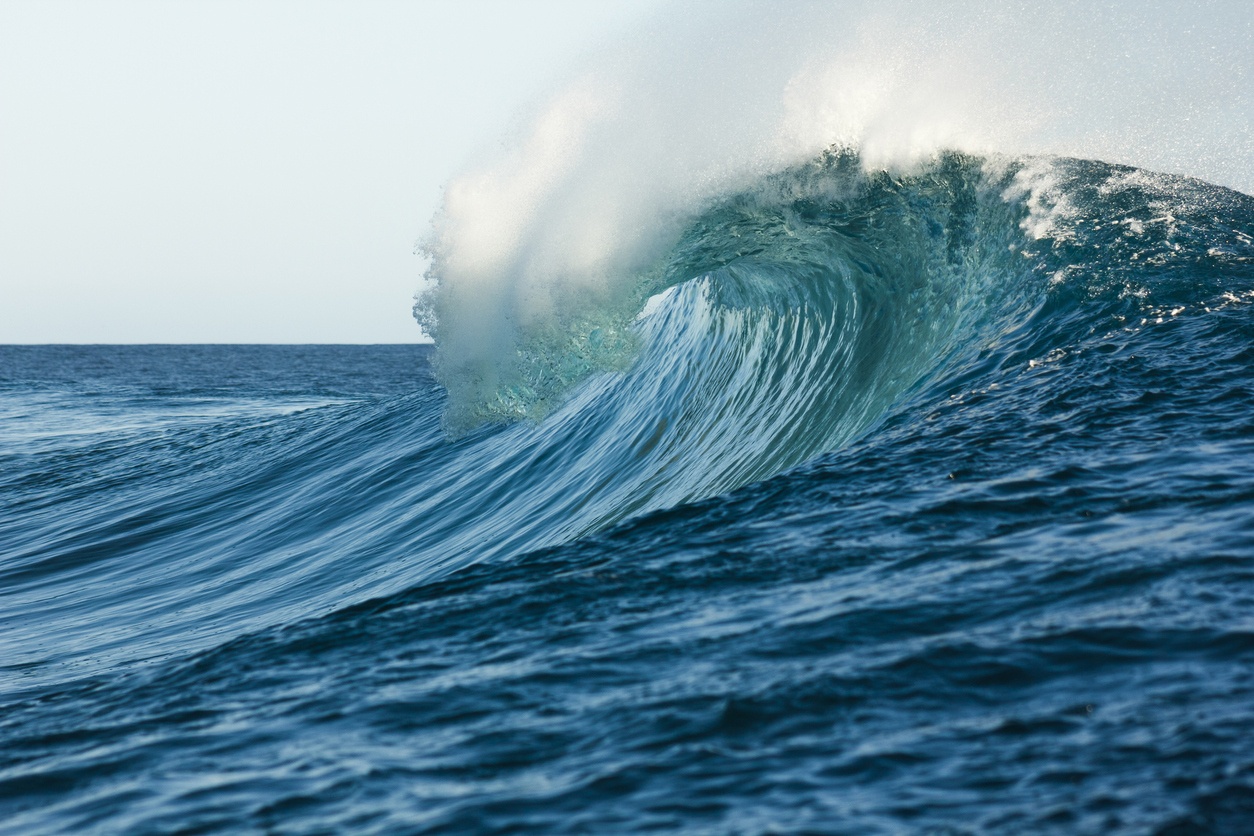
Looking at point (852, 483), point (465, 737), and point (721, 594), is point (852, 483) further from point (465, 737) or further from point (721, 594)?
point (465, 737)

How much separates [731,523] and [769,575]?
2.82 ft

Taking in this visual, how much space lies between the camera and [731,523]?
15.2ft

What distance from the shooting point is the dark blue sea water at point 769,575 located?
2.42m

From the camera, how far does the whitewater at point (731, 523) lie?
248 cm

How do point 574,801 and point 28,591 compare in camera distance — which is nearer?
point 574,801

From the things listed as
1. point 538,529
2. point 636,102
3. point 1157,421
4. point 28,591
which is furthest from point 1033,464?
point 28,591

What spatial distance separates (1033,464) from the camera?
4.27m

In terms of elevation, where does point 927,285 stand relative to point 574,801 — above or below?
above

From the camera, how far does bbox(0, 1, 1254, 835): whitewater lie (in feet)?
8.14

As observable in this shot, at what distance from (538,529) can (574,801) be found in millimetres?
4489

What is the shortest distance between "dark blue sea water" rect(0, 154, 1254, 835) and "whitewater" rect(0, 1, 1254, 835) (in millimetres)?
19

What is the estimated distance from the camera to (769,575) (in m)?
3.77

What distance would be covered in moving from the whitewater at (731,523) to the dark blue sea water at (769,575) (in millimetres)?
19

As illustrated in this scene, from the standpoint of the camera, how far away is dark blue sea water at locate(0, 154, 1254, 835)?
2.42 metres
